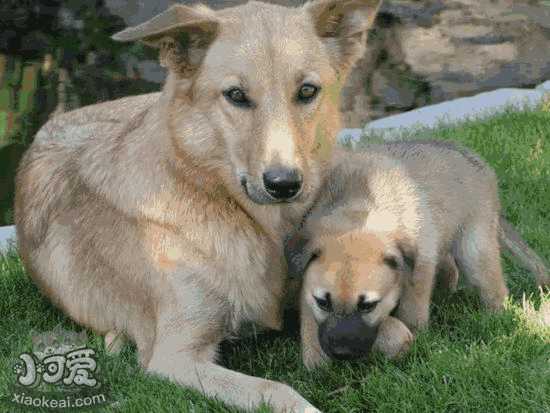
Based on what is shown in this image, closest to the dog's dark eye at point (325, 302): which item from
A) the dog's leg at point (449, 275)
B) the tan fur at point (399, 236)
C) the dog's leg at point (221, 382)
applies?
the tan fur at point (399, 236)

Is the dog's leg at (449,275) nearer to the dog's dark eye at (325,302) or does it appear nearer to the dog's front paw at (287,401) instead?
the dog's dark eye at (325,302)

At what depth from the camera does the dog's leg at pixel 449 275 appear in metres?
4.63

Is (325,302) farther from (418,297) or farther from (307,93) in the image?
(307,93)

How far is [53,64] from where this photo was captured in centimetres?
919

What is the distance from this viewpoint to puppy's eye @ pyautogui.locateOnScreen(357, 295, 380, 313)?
368 centimetres

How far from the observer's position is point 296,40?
3727 mm

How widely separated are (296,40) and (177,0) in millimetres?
6724

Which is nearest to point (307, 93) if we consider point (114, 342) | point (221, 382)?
point (221, 382)

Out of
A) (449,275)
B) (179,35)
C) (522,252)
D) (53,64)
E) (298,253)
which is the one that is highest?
(179,35)

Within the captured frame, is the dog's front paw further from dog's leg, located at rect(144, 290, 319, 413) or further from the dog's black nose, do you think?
the dog's black nose

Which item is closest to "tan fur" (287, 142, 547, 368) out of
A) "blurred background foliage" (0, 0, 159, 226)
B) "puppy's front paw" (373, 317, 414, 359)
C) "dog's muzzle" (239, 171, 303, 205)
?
"puppy's front paw" (373, 317, 414, 359)

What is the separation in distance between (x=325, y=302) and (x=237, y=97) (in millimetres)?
878

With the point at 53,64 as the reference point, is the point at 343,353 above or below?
above

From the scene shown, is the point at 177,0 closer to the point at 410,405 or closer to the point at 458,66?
the point at 458,66
